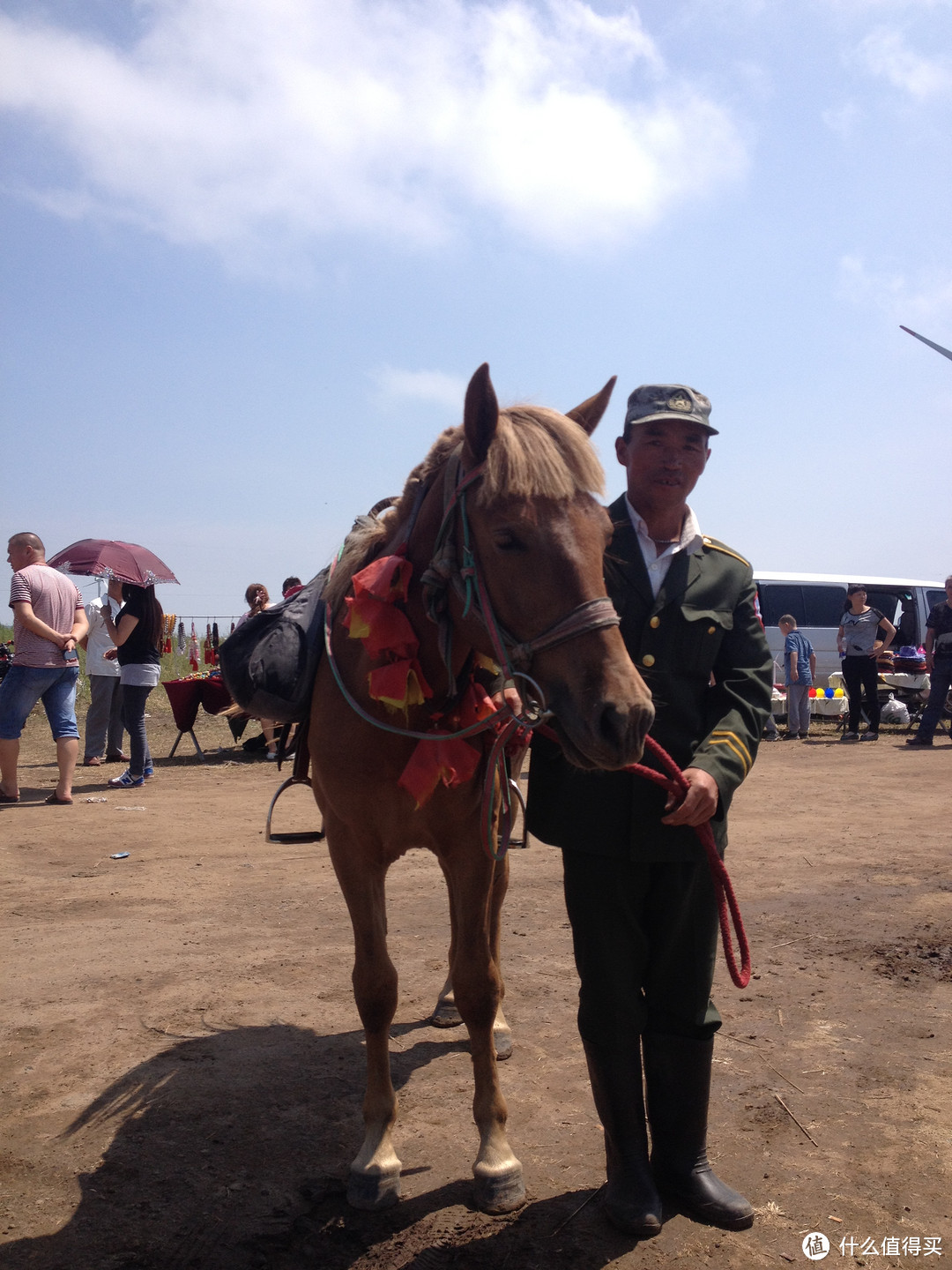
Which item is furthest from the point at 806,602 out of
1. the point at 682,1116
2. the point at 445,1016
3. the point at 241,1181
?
the point at 241,1181

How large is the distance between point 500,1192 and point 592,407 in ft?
7.12

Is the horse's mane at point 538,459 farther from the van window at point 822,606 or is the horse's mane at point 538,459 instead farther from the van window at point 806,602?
the van window at point 822,606

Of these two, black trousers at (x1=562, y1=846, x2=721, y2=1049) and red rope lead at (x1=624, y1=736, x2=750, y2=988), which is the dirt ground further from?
red rope lead at (x1=624, y1=736, x2=750, y2=988)

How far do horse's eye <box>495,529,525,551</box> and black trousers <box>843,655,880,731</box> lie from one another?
1168 cm

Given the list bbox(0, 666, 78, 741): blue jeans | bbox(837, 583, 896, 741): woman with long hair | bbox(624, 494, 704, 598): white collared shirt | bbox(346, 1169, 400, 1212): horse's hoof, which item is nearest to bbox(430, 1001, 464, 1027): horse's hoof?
bbox(346, 1169, 400, 1212): horse's hoof

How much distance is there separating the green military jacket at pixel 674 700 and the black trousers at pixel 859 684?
1100cm

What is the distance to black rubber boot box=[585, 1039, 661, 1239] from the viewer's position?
2.41 metres

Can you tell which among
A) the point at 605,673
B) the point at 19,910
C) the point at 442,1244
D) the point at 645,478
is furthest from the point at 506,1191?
the point at 19,910

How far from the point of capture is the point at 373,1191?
2600 mm

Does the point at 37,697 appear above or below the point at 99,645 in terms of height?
below

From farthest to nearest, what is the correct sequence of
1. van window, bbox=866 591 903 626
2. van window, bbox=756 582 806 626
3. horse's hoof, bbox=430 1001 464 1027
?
van window, bbox=866 591 903 626, van window, bbox=756 582 806 626, horse's hoof, bbox=430 1001 464 1027

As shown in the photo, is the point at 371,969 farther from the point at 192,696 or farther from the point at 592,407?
the point at 192,696

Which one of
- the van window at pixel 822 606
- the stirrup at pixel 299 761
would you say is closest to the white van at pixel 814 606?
the van window at pixel 822 606

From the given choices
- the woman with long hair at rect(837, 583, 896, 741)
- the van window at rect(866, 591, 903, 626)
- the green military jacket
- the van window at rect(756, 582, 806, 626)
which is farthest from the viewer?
the van window at rect(866, 591, 903, 626)
